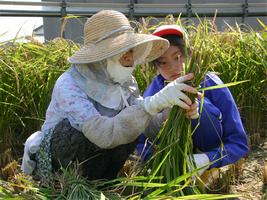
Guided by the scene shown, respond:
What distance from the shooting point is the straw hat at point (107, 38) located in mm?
1638

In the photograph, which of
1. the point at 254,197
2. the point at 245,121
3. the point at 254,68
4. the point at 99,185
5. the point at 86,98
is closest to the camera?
the point at 99,185

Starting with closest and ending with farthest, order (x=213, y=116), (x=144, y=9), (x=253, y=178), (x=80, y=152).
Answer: (x=80, y=152) → (x=213, y=116) → (x=253, y=178) → (x=144, y=9)

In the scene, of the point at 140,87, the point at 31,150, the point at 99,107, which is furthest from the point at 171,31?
the point at 140,87

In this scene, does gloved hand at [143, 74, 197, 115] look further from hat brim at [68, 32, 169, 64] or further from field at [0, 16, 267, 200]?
field at [0, 16, 267, 200]

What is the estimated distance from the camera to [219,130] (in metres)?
1.95

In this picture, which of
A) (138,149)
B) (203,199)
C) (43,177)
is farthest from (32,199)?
(138,149)

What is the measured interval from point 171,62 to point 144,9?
3658 millimetres

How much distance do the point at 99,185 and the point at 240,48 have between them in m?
1.69

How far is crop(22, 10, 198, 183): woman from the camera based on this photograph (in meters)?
1.61

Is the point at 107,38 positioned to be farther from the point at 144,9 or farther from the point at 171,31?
the point at 144,9

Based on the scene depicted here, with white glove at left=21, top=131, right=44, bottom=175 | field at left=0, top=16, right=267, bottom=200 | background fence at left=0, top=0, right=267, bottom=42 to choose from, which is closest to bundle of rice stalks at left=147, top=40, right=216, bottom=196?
white glove at left=21, top=131, right=44, bottom=175

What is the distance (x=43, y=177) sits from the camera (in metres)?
1.77

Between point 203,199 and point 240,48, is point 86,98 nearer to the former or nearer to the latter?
point 203,199

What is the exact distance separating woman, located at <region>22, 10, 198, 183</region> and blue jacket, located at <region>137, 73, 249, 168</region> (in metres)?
0.20
